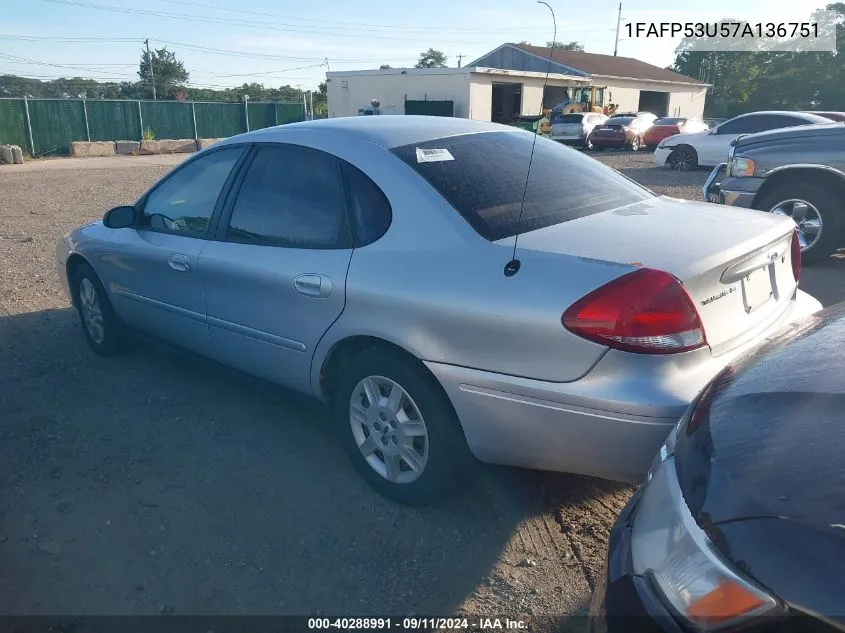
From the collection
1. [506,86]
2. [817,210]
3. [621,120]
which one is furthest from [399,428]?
[506,86]

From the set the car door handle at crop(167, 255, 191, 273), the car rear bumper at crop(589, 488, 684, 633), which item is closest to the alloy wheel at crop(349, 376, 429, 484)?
the car rear bumper at crop(589, 488, 684, 633)

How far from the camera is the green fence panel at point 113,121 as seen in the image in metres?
27.3

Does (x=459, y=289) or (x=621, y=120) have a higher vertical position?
(x=621, y=120)

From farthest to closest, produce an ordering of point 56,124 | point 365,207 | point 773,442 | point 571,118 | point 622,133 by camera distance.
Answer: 1. point 571,118
2. point 56,124
3. point 622,133
4. point 365,207
5. point 773,442

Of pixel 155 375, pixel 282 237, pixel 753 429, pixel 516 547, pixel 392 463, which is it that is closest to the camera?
pixel 753 429

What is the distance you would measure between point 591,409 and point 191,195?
2.76m

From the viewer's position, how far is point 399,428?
9.81 ft

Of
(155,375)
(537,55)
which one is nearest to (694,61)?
(537,55)

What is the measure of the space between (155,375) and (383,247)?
2.44m

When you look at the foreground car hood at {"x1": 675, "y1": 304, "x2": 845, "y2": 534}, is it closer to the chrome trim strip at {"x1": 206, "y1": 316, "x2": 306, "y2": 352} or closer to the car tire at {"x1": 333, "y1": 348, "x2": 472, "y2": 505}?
the car tire at {"x1": 333, "y1": 348, "x2": 472, "y2": 505}

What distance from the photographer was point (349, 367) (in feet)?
10.2

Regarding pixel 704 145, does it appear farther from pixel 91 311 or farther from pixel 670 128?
pixel 91 311

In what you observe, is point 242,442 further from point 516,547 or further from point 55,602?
point 516,547

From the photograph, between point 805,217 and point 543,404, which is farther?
point 805,217
